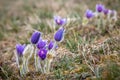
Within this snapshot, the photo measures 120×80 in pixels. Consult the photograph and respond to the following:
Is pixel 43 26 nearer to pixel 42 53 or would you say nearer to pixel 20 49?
pixel 20 49

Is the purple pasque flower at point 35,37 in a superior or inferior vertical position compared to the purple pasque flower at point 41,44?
superior

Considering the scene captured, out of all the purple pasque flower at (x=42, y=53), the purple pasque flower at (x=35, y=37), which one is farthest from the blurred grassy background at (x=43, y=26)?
the purple pasque flower at (x=35, y=37)

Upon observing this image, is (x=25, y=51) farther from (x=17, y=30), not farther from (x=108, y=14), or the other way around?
(x=17, y=30)

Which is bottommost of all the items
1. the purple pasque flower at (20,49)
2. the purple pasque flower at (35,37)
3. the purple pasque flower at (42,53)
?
the purple pasque flower at (42,53)

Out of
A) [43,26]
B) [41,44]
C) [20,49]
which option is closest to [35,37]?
[41,44]

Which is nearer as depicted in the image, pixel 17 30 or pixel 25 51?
pixel 25 51

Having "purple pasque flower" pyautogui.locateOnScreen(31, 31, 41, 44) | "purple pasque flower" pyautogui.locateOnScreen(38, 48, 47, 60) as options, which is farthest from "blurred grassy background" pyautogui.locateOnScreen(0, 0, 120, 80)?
"purple pasque flower" pyautogui.locateOnScreen(31, 31, 41, 44)

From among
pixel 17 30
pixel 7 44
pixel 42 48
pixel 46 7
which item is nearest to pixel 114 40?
pixel 42 48

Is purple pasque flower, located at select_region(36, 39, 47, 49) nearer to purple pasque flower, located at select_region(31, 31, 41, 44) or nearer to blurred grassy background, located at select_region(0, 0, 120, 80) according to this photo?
purple pasque flower, located at select_region(31, 31, 41, 44)

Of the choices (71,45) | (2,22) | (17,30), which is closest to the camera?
(71,45)

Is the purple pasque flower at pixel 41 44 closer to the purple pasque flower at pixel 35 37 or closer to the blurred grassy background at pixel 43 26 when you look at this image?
the purple pasque flower at pixel 35 37

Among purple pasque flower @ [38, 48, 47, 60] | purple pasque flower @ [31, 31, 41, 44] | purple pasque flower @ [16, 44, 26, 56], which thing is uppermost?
purple pasque flower @ [31, 31, 41, 44]
